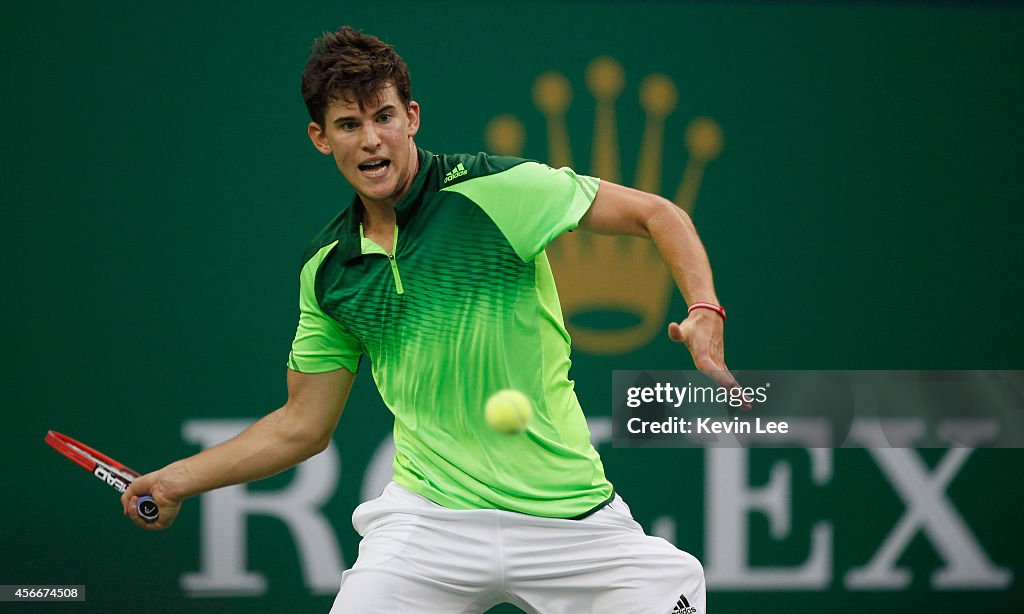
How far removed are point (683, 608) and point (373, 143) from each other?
1.19 m

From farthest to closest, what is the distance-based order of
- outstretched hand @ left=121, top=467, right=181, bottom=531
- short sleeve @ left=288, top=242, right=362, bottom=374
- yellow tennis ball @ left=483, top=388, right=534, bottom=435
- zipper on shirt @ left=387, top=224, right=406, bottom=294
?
1. outstretched hand @ left=121, top=467, right=181, bottom=531
2. short sleeve @ left=288, top=242, right=362, bottom=374
3. zipper on shirt @ left=387, top=224, right=406, bottom=294
4. yellow tennis ball @ left=483, top=388, right=534, bottom=435

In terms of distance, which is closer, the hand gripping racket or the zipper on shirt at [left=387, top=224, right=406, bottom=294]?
the zipper on shirt at [left=387, top=224, right=406, bottom=294]

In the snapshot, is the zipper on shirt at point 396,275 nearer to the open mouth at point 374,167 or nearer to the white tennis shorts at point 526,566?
the open mouth at point 374,167

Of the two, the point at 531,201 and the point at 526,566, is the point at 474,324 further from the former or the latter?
the point at 526,566

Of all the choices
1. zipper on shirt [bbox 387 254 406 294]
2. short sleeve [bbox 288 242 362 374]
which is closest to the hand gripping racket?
short sleeve [bbox 288 242 362 374]

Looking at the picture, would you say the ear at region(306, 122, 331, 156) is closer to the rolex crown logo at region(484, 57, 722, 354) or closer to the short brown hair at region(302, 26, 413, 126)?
the short brown hair at region(302, 26, 413, 126)

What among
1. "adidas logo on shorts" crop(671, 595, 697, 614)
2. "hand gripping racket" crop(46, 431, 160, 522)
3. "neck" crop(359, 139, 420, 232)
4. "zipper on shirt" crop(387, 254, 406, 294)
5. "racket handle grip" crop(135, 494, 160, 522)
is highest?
"neck" crop(359, 139, 420, 232)

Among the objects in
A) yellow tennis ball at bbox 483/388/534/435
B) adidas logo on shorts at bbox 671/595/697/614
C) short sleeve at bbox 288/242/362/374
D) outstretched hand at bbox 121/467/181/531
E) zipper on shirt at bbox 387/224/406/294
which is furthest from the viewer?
outstretched hand at bbox 121/467/181/531

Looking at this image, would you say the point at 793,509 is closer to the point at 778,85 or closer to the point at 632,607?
the point at 778,85

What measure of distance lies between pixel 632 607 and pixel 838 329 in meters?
2.13

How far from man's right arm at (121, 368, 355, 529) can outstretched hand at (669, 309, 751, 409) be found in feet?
3.04

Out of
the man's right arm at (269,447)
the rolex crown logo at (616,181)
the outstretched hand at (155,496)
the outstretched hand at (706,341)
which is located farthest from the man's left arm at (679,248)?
the rolex crown logo at (616,181)

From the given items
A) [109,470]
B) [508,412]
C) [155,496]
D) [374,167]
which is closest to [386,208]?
[374,167]

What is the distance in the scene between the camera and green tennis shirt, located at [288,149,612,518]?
9.23 ft
